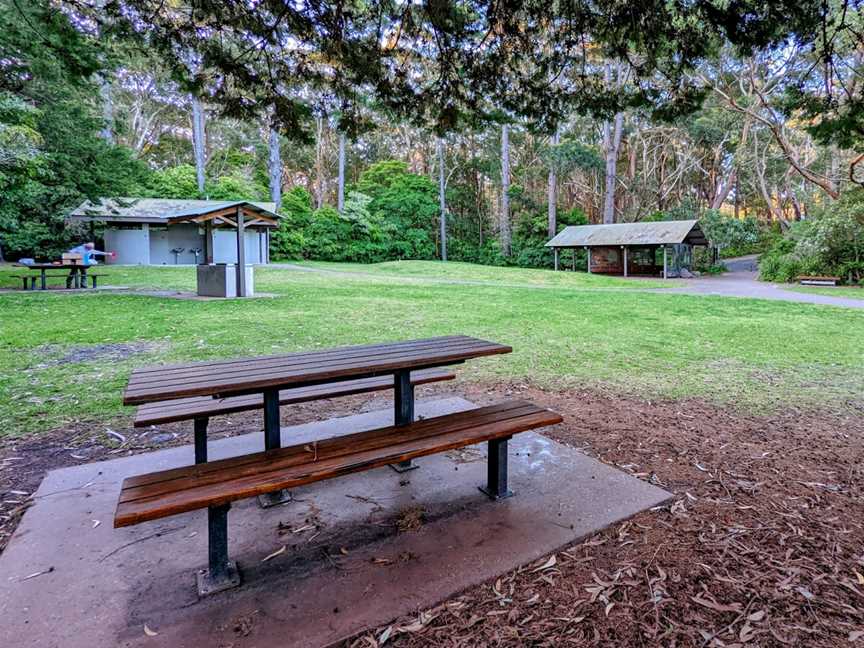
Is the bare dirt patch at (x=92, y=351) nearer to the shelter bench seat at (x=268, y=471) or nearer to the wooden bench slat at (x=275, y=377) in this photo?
the wooden bench slat at (x=275, y=377)

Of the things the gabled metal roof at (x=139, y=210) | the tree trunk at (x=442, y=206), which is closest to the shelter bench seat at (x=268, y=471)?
the gabled metal roof at (x=139, y=210)

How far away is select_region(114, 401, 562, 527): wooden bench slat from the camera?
5.78ft

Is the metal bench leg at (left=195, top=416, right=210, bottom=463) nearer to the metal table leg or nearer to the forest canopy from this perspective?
the metal table leg

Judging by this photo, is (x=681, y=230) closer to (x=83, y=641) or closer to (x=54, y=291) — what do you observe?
(x=54, y=291)

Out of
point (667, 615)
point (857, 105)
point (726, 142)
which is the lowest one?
point (667, 615)

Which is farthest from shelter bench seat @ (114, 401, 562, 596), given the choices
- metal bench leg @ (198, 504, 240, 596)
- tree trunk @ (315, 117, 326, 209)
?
tree trunk @ (315, 117, 326, 209)

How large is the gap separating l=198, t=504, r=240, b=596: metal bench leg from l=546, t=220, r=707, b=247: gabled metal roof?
26.7m

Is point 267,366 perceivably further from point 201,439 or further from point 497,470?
point 497,470

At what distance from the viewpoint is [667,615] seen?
1.90 meters

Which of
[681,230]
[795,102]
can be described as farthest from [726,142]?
[795,102]

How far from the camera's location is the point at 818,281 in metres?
20.6

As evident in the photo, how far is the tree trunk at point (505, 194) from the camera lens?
3378 cm

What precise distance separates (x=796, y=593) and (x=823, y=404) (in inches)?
128

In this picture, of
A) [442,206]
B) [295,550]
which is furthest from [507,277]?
[295,550]
